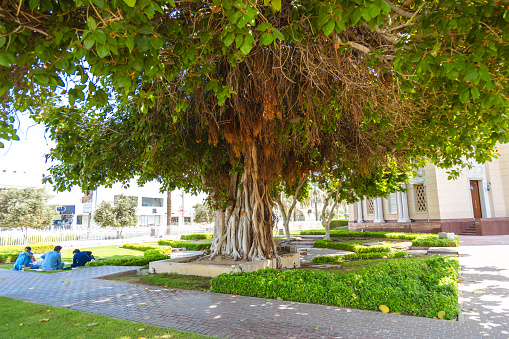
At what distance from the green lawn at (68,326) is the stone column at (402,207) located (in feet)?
81.1

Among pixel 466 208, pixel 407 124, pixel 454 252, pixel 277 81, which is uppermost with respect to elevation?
pixel 277 81

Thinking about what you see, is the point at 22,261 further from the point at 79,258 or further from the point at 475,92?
the point at 475,92

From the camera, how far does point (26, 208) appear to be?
934 inches

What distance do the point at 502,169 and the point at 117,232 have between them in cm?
3150

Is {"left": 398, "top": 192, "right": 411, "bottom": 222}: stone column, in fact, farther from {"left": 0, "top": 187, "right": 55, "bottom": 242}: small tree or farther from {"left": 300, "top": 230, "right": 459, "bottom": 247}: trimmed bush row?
{"left": 0, "top": 187, "right": 55, "bottom": 242}: small tree

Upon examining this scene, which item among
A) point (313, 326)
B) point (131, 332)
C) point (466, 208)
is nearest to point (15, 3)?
point (131, 332)

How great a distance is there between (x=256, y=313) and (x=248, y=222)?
4413 millimetres

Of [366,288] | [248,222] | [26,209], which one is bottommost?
[366,288]

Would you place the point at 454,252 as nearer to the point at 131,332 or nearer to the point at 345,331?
the point at 345,331

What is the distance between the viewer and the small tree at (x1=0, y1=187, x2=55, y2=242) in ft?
76.7

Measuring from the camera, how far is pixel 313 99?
671 cm

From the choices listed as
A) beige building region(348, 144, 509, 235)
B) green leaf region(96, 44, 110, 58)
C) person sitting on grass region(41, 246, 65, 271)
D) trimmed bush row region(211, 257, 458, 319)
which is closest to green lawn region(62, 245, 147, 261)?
person sitting on grass region(41, 246, 65, 271)

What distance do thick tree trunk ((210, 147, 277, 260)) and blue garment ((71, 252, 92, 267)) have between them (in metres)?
5.29

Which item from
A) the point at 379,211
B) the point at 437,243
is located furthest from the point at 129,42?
the point at 379,211
